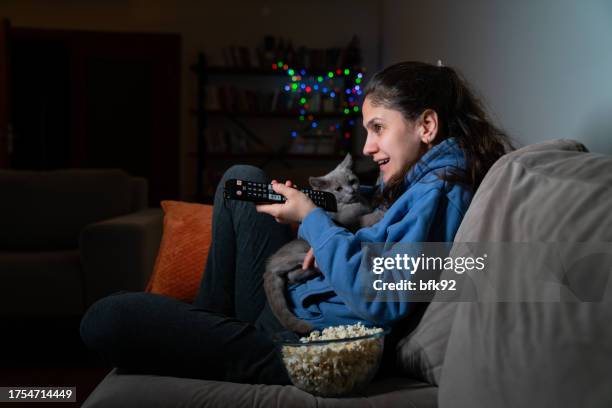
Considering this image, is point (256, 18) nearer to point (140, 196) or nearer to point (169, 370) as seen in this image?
point (140, 196)

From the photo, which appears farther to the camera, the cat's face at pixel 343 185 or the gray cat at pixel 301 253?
the cat's face at pixel 343 185

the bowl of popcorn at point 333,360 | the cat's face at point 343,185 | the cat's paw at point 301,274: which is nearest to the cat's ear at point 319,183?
the cat's face at point 343,185

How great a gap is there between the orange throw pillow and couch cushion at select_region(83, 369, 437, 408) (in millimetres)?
887

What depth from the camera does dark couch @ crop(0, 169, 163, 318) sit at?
2674 millimetres

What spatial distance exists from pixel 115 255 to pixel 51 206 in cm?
78

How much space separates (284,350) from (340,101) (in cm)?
503

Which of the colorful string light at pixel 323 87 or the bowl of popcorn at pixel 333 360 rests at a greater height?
the colorful string light at pixel 323 87

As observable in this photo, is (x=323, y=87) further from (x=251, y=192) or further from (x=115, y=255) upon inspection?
(x=251, y=192)

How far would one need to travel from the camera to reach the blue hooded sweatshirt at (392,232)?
1.15 meters

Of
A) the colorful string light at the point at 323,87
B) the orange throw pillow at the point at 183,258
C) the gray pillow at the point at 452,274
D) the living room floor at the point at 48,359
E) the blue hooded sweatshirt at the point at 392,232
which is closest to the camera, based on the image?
the gray pillow at the point at 452,274

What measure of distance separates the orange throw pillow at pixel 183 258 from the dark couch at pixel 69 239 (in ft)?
2.05

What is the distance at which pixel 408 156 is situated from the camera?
4.41 feet

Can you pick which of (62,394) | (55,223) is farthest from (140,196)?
(62,394)

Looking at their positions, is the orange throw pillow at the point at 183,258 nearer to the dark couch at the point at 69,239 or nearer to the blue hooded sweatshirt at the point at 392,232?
the dark couch at the point at 69,239
